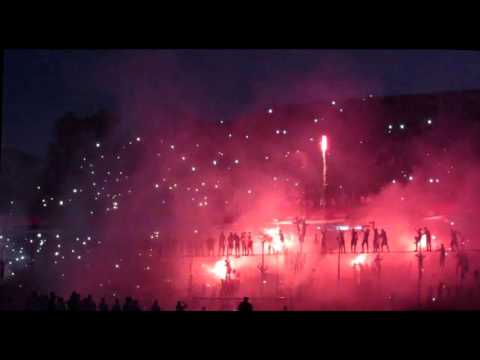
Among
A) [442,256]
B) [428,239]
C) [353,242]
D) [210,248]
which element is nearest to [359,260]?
[353,242]

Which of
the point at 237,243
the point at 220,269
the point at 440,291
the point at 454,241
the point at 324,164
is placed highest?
the point at 324,164

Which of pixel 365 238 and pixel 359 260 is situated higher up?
pixel 365 238

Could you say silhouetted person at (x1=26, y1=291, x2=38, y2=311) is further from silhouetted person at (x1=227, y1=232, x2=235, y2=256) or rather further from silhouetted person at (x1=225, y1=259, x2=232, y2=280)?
silhouetted person at (x1=227, y1=232, x2=235, y2=256)

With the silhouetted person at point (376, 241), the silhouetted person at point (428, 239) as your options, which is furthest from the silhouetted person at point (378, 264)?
the silhouetted person at point (428, 239)

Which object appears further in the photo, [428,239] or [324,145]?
[324,145]

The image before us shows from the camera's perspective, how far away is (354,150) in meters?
10.1

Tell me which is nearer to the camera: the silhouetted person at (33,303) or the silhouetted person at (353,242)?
the silhouetted person at (33,303)

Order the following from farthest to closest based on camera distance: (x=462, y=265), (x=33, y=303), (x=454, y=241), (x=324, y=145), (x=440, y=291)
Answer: (x=324, y=145) → (x=454, y=241) → (x=462, y=265) → (x=440, y=291) → (x=33, y=303)

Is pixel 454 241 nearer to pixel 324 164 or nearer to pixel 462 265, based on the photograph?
pixel 462 265

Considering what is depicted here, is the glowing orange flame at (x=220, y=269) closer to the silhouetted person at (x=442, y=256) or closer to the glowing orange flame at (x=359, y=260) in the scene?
the glowing orange flame at (x=359, y=260)

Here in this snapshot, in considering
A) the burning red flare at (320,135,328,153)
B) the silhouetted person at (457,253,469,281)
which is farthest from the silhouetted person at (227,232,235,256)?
the silhouetted person at (457,253,469,281)

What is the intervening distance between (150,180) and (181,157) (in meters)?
0.68
